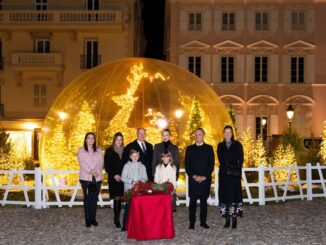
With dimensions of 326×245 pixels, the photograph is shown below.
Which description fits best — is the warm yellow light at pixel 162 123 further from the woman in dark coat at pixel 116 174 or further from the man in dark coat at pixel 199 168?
the man in dark coat at pixel 199 168

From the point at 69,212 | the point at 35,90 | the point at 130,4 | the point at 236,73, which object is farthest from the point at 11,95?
the point at 69,212

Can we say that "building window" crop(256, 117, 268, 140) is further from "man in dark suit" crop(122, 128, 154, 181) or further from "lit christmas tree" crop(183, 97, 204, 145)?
"man in dark suit" crop(122, 128, 154, 181)

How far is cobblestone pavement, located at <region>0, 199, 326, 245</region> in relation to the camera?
10.8 m

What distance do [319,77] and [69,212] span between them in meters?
26.3

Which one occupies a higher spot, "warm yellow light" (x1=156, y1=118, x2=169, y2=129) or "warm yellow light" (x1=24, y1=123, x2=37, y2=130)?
"warm yellow light" (x1=24, y1=123, x2=37, y2=130)

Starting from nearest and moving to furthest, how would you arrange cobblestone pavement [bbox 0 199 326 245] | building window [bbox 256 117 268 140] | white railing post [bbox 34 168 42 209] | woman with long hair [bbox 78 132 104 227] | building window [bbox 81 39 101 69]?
cobblestone pavement [bbox 0 199 326 245] < woman with long hair [bbox 78 132 104 227] < white railing post [bbox 34 168 42 209] < building window [bbox 256 117 268 140] < building window [bbox 81 39 101 69]

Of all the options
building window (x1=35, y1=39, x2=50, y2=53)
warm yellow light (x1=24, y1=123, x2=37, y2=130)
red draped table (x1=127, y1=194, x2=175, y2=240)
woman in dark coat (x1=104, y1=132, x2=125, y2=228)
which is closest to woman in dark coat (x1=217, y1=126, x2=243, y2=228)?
red draped table (x1=127, y1=194, x2=175, y2=240)

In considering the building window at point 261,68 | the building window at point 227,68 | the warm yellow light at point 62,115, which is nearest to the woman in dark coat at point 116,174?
the warm yellow light at point 62,115

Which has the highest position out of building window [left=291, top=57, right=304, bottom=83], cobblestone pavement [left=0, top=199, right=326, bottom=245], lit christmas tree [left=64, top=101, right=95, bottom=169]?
building window [left=291, top=57, right=304, bottom=83]

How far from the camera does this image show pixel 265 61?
38.2 m

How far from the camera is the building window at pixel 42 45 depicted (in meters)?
38.1

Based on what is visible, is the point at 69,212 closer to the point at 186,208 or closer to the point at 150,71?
the point at 186,208

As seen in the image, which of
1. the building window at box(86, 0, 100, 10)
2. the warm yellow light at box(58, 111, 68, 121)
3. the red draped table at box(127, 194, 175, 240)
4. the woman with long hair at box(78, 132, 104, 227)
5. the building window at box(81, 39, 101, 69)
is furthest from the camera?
the building window at box(86, 0, 100, 10)

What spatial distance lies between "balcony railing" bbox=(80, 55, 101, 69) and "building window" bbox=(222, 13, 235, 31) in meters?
7.55
